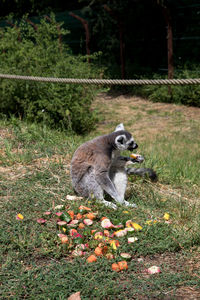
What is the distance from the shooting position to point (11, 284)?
2482mm

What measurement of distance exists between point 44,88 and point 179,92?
4.65 meters

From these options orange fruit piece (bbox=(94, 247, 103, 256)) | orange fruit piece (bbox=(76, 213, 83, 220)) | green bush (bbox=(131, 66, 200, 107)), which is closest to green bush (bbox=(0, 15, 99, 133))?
green bush (bbox=(131, 66, 200, 107))

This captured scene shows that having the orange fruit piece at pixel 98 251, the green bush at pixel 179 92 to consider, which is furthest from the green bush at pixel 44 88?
the orange fruit piece at pixel 98 251

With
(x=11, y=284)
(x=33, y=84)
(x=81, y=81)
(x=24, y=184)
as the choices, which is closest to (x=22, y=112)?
(x=33, y=84)

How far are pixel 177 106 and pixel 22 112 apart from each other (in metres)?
4.64

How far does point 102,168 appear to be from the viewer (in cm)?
359

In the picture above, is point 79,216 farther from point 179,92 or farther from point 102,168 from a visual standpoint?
point 179,92

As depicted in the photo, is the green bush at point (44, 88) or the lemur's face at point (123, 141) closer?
the lemur's face at point (123, 141)

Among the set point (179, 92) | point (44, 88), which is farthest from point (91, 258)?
point (179, 92)

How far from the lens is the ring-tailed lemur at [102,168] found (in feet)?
11.8

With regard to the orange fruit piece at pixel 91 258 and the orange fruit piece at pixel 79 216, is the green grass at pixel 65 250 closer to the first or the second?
the orange fruit piece at pixel 91 258

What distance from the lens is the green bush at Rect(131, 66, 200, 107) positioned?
10.5 metres

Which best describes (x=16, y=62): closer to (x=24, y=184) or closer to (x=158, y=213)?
(x=24, y=184)

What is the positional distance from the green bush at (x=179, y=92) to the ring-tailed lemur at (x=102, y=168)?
23.5 feet
